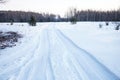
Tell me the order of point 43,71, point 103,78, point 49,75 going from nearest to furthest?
point 103,78 < point 49,75 < point 43,71

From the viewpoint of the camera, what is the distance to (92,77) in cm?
575

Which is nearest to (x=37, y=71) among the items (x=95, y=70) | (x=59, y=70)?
(x=59, y=70)

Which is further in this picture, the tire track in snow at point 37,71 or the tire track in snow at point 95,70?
the tire track in snow at point 37,71

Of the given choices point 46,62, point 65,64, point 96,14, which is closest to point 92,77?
point 65,64

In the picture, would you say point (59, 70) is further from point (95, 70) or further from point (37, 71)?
point (95, 70)

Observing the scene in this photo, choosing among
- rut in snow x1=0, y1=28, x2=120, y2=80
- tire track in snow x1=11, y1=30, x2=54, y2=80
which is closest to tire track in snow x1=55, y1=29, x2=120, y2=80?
rut in snow x1=0, y1=28, x2=120, y2=80

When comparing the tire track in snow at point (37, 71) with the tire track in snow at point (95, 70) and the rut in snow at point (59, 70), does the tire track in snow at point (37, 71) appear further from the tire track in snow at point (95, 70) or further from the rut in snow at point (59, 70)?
the tire track in snow at point (95, 70)

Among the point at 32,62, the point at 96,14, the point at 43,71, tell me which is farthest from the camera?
the point at 96,14

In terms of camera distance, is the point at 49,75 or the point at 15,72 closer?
the point at 49,75

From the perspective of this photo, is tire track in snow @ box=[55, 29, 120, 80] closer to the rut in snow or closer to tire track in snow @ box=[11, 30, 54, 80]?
the rut in snow

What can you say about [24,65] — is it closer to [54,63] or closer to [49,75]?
[54,63]

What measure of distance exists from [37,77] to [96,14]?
10553 centimetres

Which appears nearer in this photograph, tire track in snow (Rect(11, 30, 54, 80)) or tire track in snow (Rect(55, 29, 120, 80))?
tire track in snow (Rect(55, 29, 120, 80))

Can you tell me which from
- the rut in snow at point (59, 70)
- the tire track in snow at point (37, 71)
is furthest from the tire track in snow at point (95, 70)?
the tire track in snow at point (37, 71)
